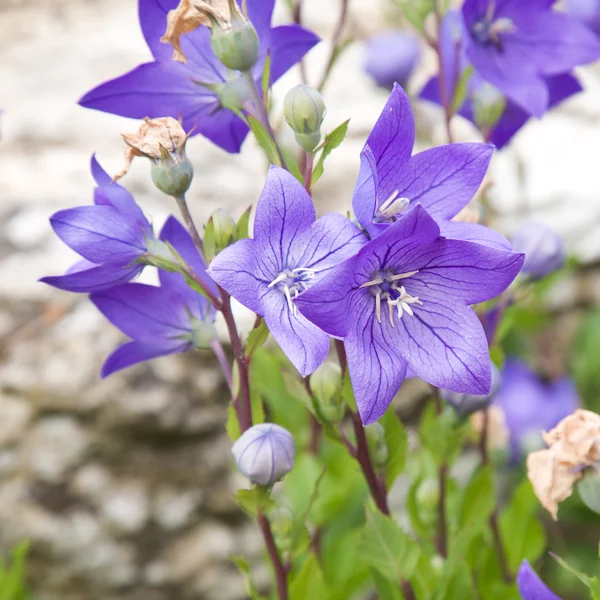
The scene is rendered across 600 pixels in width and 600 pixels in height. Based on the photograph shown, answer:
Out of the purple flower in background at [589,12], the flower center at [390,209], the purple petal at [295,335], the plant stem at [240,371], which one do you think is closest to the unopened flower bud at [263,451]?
the plant stem at [240,371]

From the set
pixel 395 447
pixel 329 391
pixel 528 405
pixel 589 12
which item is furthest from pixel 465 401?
pixel 528 405

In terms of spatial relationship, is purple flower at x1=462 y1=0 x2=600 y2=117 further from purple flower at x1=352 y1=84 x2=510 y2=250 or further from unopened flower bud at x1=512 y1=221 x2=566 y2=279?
purple flower at x1=352 y1=84 x2=510 y2=250

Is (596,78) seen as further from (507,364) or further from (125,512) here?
(125,512)

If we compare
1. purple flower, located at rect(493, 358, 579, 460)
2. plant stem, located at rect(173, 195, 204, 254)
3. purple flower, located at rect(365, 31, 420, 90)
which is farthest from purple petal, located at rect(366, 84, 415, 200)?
purple flower, located at rect(493, 358, 579, 460)

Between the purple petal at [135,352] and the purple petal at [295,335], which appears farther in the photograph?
the purple petal at [135,352]

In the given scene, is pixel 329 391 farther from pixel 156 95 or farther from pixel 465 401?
pixel 156 95

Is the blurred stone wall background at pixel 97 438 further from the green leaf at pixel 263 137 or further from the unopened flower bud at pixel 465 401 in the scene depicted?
the green leaf at pixel 263 137
